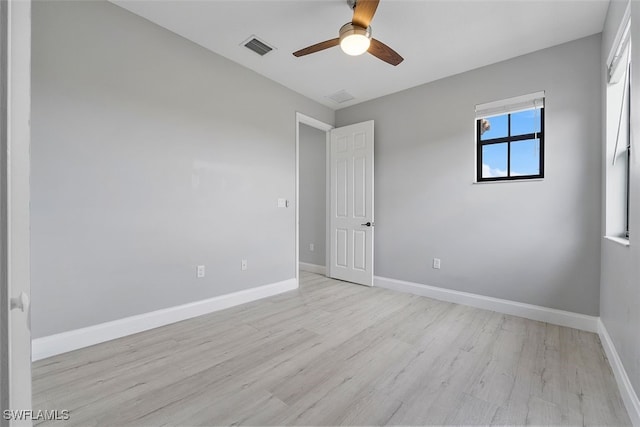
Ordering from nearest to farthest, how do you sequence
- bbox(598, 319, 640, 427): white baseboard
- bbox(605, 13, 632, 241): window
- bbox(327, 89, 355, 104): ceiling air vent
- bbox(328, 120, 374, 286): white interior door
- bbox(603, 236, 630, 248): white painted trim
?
bbox(598, 319, 640, 427): white baseboard
bbox(603, 236, 630, 248): white painted trim
bbox(605, 13, 632, 241): window
bbox(327, 89, 355, 104): ceiling air vent
bbox(328, 120, 374, 286): white interior door

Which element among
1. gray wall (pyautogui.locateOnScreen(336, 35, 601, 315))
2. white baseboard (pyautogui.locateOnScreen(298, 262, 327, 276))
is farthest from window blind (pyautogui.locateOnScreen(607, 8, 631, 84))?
white baseboard (pyautogui.locateOnScreen(298, 262, 327, 276))

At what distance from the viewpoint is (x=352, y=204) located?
4.20 m

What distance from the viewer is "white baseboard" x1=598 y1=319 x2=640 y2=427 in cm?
144

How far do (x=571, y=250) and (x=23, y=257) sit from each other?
3603mm

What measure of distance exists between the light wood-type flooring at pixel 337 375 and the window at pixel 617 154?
3.37ft

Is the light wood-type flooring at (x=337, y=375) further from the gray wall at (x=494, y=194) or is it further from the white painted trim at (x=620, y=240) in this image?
the white painted trim at (x=620, y=240)

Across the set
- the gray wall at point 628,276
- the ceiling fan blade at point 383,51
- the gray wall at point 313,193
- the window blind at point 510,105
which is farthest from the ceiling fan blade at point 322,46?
the gray wall at point 313,193

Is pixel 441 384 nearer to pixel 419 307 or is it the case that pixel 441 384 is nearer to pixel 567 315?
pixel 419 307

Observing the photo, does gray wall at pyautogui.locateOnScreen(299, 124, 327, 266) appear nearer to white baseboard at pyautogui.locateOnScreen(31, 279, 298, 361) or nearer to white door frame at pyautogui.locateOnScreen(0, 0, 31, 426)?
white baseboard at pyautogui.locateOnScreen(31, 279, 298, 361)

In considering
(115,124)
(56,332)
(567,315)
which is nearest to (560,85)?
(567,315)

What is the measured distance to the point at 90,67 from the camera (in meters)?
2.19

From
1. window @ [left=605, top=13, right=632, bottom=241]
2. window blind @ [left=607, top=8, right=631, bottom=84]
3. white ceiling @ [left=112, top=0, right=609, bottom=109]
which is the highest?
white ceiling @ [left=112, top=0, right=609, bottom=109]

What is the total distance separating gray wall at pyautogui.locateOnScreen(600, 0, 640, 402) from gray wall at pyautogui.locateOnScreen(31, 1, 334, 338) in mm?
3091

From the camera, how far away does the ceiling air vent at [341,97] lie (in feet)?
12.7
